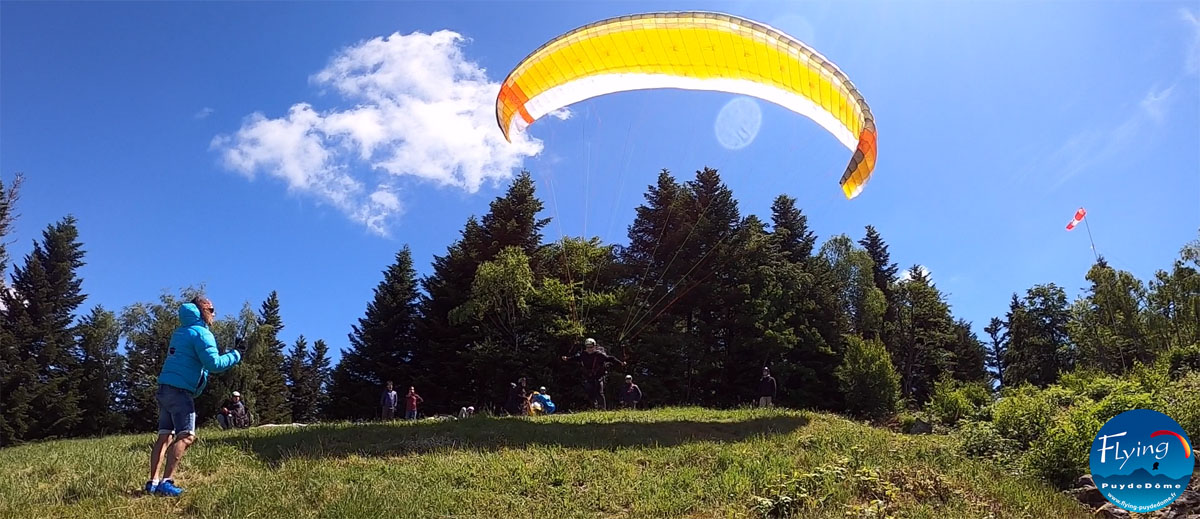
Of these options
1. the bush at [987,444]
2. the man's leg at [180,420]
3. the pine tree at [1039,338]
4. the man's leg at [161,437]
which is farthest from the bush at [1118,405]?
the pine tree at [1039,338]

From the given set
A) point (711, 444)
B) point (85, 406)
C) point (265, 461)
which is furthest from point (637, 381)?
point (85, 406)

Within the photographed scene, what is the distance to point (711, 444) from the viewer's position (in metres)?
9.15

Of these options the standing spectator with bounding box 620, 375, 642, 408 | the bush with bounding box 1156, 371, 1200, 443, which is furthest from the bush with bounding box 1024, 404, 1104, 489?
the standing spectator with bounding box 620, 375, 642, 408

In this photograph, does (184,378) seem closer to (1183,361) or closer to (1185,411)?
(1185,411)

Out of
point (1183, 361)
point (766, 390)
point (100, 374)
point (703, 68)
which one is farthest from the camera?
point (100, 374)

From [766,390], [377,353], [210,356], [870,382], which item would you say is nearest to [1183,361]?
[870,382]

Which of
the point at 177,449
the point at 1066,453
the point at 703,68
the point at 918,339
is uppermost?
the point at 703,68

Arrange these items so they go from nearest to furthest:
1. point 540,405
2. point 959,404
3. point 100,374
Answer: point 959,404 → point 540,405 → point 100,374

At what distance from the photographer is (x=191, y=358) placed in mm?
5645

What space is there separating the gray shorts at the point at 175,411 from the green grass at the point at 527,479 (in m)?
0.63

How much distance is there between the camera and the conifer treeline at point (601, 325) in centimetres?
2988

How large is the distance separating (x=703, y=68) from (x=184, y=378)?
376 inches

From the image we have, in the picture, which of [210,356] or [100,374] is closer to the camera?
[210,356]

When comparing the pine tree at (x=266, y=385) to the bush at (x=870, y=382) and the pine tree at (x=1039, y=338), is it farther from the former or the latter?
the pine tree at (x=1039, y=338)
